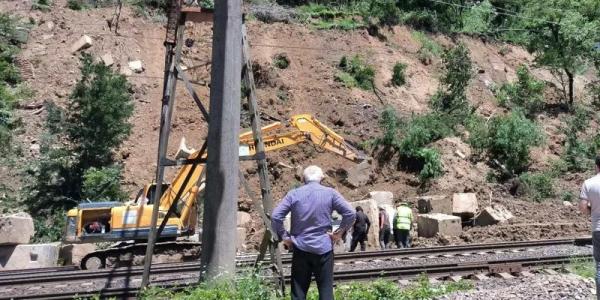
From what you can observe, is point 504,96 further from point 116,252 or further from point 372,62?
point 116,252

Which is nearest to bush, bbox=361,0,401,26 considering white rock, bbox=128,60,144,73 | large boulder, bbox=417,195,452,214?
white rock, bbox=128,60,144,73

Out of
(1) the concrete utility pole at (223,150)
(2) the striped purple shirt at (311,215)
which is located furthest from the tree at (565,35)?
(2) the striped purple shirt at (311,215)

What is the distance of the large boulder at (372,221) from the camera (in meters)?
20.7

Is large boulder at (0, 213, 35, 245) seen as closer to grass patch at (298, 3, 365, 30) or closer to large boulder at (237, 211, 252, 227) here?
large boulder at (237, 211, 252, 227)

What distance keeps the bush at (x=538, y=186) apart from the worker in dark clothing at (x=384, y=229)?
9.83m

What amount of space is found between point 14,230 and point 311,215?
44.4 feet

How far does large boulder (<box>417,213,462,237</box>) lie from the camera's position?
21.8 metres

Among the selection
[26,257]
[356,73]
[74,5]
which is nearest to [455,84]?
[356,73]

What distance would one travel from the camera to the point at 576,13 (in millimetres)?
39500

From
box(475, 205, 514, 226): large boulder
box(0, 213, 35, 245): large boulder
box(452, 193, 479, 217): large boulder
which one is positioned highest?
box(452, 193, 479, 217): large boulder

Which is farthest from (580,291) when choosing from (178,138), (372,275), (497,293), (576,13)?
(576,13)

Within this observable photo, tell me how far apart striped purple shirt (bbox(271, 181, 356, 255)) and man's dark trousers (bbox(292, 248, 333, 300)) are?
8cm

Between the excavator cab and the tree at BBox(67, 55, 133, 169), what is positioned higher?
the tree at BBox(67, 55, 133, 169)

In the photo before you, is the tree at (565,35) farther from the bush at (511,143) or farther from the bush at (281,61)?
the bush at (281,61)
